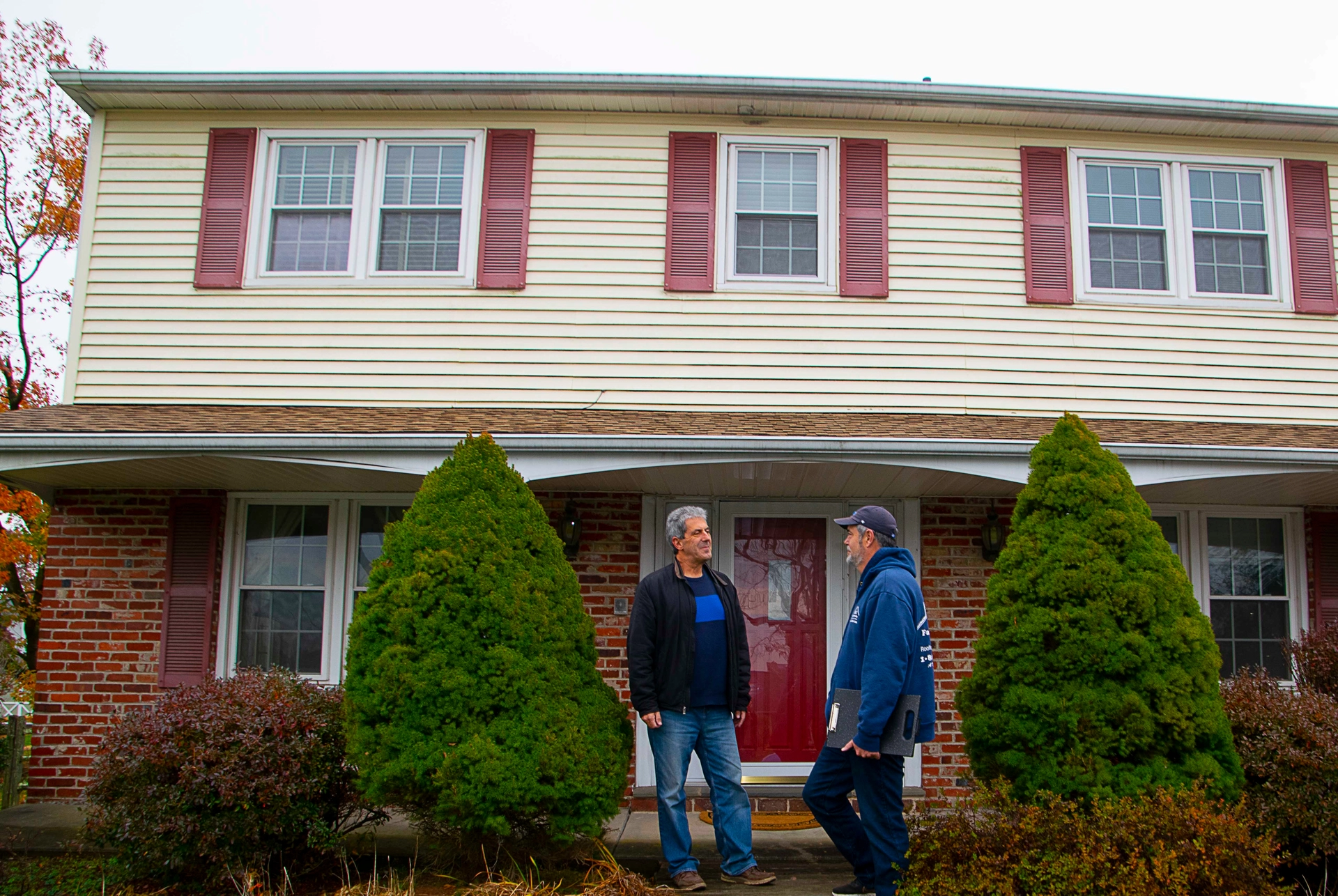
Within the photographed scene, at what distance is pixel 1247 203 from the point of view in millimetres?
7898

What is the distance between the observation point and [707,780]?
5.00 m

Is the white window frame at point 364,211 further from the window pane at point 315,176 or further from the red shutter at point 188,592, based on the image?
the red shutter at point 188,592

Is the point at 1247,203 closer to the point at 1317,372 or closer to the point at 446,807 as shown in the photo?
the point at 1317,372

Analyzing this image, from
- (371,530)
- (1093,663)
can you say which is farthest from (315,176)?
(1093,663)

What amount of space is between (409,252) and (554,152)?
1.34m

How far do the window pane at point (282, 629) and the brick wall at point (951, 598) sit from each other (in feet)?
14.4

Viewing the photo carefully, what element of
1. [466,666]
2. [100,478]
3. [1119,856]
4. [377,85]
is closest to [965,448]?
[1119,856]

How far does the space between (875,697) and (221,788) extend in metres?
3.09

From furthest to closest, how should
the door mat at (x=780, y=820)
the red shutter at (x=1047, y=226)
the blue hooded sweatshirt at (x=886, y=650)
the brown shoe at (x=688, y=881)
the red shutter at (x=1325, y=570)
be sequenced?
the red shutter at (x=1047, y=226) → the red shutter at (x=1325, y=570) → the door mat at (x=780, y=820) → the brown shoe at (x=688, y=881) → the blue hooded sweatshirt at (x=886, y=650)

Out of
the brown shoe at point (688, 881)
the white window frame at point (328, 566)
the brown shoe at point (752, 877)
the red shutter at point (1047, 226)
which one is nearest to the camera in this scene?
the brown shoe at point (688, 881)

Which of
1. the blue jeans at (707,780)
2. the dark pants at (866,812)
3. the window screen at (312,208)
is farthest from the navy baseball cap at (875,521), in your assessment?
the window screen at (312,208)

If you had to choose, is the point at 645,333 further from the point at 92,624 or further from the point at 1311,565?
the point at 1311,565

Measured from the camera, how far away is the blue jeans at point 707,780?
4902mm

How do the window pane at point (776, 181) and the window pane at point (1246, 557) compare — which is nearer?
the window pane at point (1246, 557)
